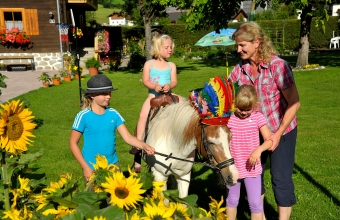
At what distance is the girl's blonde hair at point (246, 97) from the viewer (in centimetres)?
301

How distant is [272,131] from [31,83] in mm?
15832

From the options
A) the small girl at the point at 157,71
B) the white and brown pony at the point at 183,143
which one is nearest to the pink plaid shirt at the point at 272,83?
the white and brown pony at the point at 183,143

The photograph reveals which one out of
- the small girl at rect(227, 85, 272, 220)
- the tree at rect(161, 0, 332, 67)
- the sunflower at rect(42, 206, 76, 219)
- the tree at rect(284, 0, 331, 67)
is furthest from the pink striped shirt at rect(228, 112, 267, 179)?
the tree at rect(284, 0, 331, 67)

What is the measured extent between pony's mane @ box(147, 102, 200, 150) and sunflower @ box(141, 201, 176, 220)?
174 centimetres

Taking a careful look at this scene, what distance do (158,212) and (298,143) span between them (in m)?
6.70

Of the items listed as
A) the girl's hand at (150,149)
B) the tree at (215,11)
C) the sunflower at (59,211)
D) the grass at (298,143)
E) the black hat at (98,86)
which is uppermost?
the tree at (215,11)

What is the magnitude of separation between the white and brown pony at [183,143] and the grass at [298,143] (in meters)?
1.21

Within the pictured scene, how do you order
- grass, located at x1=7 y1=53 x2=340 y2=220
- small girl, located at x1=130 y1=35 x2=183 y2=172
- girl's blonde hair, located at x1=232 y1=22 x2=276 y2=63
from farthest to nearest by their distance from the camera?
grass, located at x1=7 y1=53 x2=340 y2=220 < small girl, located at x1=130 y1=35 x2=183 y2=172 < girl's blonde hair, located at x1=232 y1=22 x2=276 y2=63

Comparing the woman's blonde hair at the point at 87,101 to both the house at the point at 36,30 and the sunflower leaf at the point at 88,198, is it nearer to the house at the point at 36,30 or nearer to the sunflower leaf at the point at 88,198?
the sunflower leaf at the point at 88,198

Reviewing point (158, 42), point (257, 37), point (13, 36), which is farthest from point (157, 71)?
point (13, 36)

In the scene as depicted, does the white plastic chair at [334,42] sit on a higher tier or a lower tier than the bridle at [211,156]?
higher

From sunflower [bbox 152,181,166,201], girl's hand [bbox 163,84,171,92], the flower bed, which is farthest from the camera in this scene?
the flower bed

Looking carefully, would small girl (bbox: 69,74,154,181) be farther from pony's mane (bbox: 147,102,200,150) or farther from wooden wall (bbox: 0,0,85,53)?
wooden wall (bbox: 0,0,85,53)

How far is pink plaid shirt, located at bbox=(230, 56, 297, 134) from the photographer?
3.18 meters
